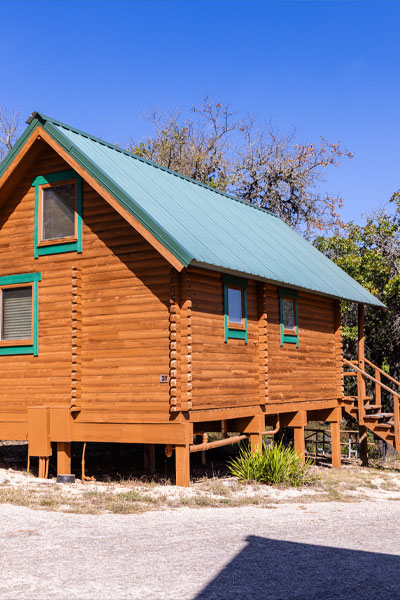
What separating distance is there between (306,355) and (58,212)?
844 cm

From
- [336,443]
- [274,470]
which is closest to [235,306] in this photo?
[274,470]

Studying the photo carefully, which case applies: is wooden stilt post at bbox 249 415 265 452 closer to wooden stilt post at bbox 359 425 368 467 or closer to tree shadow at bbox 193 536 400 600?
wooden stilt post at bbox 359 425 368 467

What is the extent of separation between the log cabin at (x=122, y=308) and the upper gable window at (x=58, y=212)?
32mm

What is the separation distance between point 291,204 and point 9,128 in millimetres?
16549

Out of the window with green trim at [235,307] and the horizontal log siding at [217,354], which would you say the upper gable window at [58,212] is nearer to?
the horizontal log siding at [217,354]

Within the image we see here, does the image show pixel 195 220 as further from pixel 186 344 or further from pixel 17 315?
pixel 17 315

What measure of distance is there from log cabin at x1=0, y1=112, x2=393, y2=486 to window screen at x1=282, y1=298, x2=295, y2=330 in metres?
0.51

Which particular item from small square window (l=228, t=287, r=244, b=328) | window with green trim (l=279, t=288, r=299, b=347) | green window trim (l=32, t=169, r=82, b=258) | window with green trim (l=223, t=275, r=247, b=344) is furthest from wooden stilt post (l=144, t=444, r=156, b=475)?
green window trim (l=32, t=169, r=82, b=258)

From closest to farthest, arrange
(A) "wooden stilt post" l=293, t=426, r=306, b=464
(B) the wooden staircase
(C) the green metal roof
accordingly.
Answer: 1. (C) the green metal roof
2. (A) "wooden stilt post" l=293, t=426, r=306, b=464
3. (B) the wooden staircase

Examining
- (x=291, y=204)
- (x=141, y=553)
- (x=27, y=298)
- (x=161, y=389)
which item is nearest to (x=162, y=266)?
(x=161, y=389)

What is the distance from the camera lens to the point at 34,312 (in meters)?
16.9

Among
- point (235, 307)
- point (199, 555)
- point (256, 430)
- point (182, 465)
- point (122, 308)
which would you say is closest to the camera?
point (199, 555)

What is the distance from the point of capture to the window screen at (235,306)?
1705 centimetres

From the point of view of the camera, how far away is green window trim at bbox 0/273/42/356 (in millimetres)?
16844
